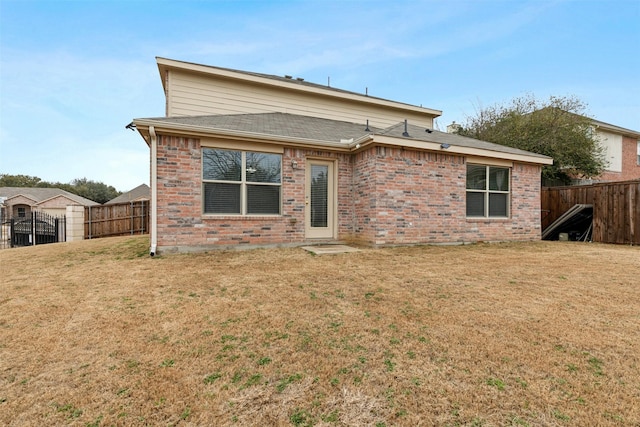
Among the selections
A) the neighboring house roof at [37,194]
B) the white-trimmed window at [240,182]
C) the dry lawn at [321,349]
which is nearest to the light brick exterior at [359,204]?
the white-trimmed window at [240,182]

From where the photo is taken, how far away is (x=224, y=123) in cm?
741

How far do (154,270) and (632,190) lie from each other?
12520 millimetres

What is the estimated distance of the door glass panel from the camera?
26.0 feet

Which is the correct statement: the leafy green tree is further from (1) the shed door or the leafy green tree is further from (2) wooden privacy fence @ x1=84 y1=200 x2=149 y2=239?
(2) wooden privacy fence @ x1=84 y1=200 x2=149 y2=239

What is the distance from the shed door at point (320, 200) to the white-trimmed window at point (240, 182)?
84 cm

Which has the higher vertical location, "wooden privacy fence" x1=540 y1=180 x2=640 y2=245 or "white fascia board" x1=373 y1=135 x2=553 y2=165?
"white fascia board" x1=373 y1=135 x2=553 y2=165

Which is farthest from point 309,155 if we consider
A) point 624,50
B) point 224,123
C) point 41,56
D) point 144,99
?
point 624,50

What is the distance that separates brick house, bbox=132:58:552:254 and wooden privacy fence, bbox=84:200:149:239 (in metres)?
5.66

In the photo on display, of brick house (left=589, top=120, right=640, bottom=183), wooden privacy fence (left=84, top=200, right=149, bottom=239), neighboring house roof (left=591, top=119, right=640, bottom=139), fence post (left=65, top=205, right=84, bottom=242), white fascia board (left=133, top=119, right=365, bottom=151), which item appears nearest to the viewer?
white fascia board (left=133, top=119, right=365, bottom=151)

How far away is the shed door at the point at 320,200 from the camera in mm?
7848

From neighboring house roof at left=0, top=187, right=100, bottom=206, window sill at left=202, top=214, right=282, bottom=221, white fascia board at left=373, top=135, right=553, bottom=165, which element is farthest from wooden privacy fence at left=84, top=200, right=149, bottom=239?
neighboring house roof at left=0, top=187, right=100, bottom=206

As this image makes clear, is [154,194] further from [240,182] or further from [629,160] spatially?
[629,160]

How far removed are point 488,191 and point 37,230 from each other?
731 inches

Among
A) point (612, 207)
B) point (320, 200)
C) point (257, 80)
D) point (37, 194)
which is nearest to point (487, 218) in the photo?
point (612, 207)
